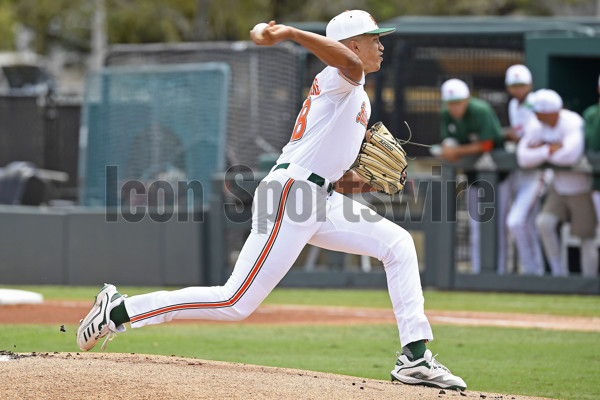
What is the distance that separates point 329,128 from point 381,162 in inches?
22.4

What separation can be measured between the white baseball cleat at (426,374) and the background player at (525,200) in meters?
6.03

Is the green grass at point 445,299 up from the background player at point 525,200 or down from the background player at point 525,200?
down

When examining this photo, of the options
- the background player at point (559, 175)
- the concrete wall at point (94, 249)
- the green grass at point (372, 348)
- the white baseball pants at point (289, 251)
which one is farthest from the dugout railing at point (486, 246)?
the white baseball pants at point (289, 251)

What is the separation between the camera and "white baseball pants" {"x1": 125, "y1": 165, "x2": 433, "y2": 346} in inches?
220

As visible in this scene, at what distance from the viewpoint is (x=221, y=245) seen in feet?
41.0

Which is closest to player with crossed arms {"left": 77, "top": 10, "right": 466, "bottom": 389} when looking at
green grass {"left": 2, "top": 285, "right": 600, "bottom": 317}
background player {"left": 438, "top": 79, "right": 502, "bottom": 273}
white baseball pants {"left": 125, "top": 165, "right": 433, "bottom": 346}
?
white baseball pants {"left": 125, "top": 165, "right": 433, "bottom": 346}

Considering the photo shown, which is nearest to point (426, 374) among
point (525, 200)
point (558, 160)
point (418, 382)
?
point (418, 382)

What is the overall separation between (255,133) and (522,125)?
13.1 feet

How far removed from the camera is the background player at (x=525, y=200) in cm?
1149

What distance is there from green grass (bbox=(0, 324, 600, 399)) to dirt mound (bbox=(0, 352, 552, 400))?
3.09 ft

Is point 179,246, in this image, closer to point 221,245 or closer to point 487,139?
point 221,245

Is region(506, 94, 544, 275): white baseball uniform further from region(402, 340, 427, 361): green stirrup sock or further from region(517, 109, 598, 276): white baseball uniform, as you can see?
region(402, 340, 427, 361): green stirrup sock

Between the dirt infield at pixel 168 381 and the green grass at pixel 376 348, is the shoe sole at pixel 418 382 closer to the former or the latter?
the dirt infield at pixel 168 381

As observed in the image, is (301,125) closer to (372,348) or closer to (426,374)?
(426,374)
